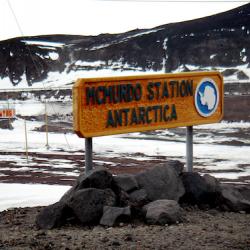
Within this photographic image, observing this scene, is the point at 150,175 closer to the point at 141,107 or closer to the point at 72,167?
the point at 141,107

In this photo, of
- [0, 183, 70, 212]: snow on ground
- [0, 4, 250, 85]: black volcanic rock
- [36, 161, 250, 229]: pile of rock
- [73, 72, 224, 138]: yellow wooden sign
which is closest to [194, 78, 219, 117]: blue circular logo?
[73, 72, 224, 138]: yellow wooden sign

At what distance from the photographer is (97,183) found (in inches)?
279

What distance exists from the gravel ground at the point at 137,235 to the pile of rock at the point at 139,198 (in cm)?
15

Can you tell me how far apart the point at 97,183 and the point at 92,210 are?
22.2 inches

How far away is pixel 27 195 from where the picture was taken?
385 inches

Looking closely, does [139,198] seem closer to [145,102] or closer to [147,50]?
[145,102]

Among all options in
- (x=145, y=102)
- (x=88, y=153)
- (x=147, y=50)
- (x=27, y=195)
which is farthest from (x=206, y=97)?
(x=147, y=50)

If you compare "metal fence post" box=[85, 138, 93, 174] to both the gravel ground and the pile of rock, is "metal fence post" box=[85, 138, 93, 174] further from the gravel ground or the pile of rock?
the gravel ground

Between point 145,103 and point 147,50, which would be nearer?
point 145,103

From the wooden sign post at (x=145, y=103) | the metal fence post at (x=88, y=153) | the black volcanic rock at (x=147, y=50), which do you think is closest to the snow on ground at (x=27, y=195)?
the metal fence post at (x=88, y=153)

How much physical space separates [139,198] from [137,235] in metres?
1.31

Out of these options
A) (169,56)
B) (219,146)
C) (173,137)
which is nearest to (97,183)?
(219,146)

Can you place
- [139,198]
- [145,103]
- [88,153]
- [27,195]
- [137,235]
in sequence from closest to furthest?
[137,235] < [139,198] < [88,153] < [145,103] < [27,195]

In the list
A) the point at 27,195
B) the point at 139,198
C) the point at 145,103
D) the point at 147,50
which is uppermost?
the point at 147,50
